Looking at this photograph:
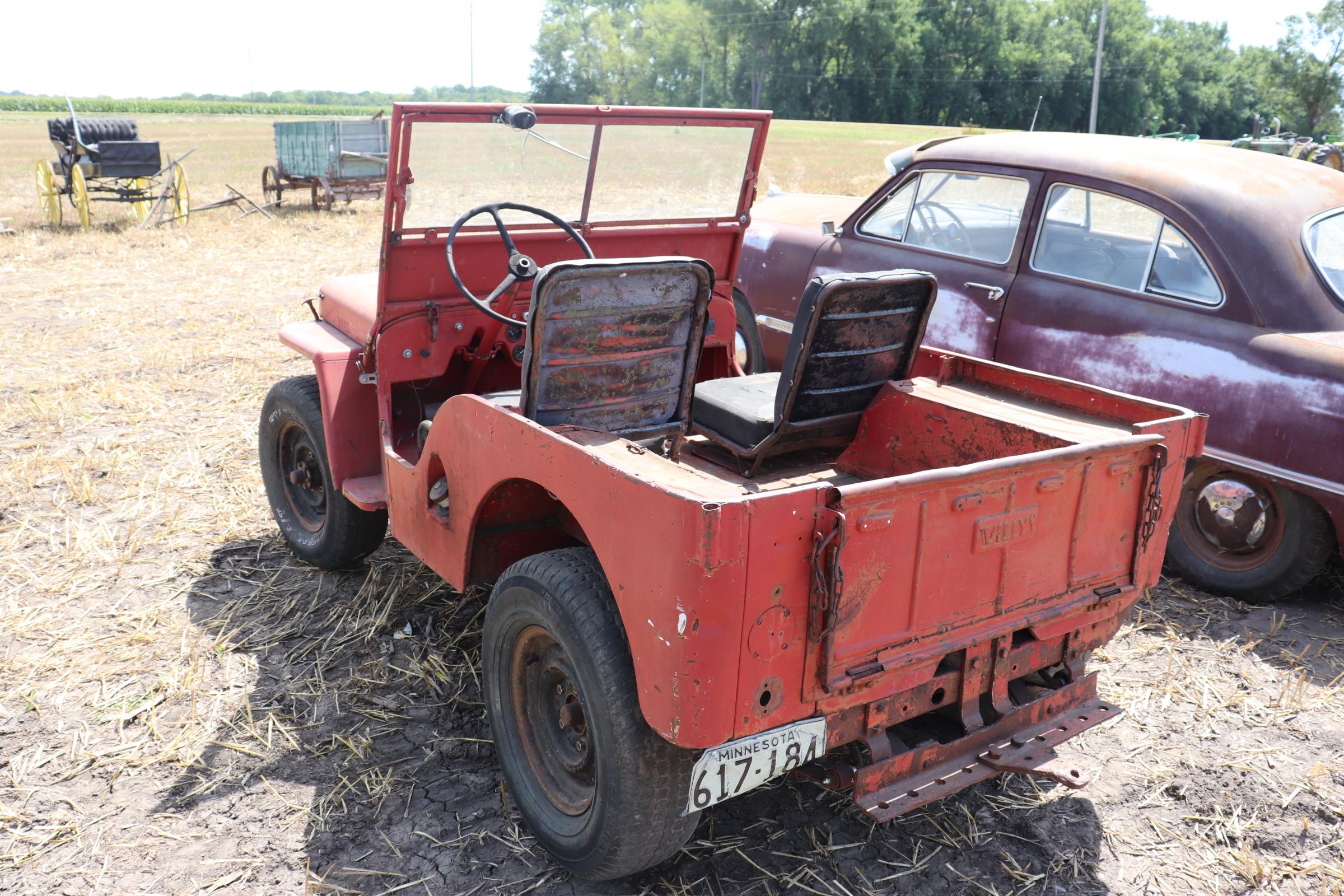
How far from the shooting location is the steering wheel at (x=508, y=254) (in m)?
3.43

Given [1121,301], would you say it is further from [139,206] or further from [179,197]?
[139,206]

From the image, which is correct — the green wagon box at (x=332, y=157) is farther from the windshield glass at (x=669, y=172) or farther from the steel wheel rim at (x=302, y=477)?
the windshield glass at (x=669, y=172)

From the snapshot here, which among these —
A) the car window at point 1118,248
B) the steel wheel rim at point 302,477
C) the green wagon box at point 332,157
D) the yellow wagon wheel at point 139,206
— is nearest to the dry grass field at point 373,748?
the steel wheel rim at point 302,477

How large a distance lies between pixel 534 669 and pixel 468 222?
5.39 ft

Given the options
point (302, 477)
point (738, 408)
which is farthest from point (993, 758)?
point (302, 477)

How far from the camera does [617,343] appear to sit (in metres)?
3.11

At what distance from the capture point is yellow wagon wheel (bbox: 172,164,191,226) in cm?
1420

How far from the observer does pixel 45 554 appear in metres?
4.45

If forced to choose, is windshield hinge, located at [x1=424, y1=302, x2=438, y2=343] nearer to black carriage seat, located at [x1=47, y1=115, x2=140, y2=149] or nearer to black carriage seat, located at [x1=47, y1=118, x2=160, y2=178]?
black carriage seat, located at [x1=47, y1=118, x2=160, y2=178]

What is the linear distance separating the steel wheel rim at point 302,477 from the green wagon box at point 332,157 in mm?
11772

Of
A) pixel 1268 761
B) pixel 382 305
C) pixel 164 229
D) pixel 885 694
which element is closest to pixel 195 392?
pixel 382 305

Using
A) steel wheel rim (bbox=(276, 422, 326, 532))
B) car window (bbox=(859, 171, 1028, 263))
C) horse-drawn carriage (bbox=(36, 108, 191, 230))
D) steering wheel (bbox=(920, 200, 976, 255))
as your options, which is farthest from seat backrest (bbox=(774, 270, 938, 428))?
horse-drawn carriage (bbox=(36, 108, 191, 230))

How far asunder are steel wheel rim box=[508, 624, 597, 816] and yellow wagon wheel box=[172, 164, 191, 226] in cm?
1349

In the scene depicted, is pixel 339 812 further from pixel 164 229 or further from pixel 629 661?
pixel 164 229
